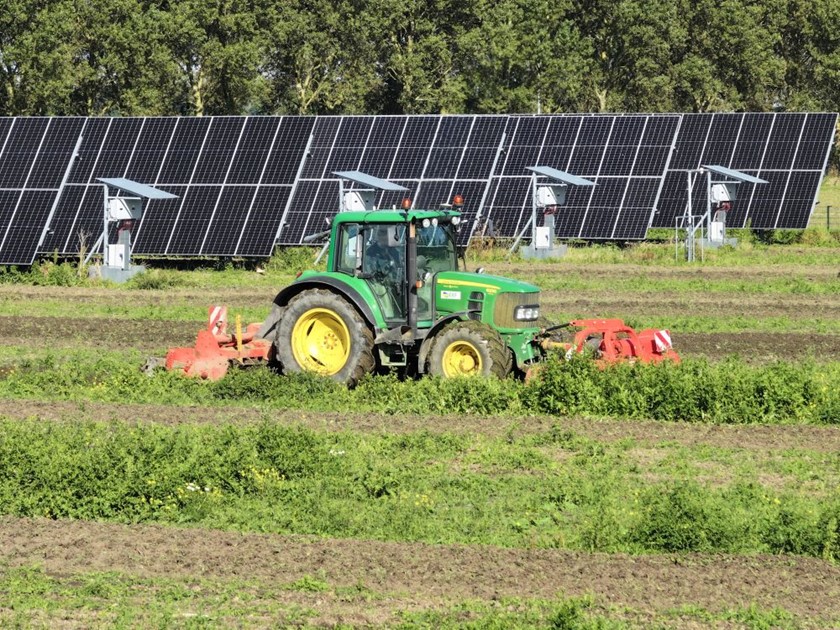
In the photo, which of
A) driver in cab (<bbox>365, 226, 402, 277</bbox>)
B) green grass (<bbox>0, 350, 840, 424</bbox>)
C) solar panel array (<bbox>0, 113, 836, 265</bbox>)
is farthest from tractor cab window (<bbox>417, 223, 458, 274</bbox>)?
solar panel array (<bbox>0, 113, 836, 265</bbox>)

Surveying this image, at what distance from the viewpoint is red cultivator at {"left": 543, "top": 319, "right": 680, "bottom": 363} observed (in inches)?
721

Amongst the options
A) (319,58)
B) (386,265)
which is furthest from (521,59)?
(386,265)

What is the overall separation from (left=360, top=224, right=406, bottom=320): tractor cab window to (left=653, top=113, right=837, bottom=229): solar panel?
28.6m

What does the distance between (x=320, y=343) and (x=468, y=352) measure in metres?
2.17

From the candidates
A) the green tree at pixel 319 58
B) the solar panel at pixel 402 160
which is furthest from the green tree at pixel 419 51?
the solar panel at pixel 402 160

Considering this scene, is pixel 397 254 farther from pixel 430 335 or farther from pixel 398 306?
pixel 430 335

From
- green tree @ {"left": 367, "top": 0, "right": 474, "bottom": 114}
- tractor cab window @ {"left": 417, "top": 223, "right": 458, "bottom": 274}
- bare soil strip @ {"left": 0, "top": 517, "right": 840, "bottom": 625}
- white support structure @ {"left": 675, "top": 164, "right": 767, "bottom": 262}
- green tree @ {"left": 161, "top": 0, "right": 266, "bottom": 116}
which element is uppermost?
green tree @ {"left": 367, "top": 0, "right": 474, "bottom": 114}

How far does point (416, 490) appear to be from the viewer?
13172 millimetres

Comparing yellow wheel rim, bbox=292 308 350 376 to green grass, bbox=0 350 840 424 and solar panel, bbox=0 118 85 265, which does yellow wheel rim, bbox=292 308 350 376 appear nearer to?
green grass, bbox=0 350 840 424

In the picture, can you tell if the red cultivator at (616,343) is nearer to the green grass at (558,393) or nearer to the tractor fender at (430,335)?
the green grass at (558,393)

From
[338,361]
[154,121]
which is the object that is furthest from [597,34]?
[338,361]

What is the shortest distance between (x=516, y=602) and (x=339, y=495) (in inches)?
131

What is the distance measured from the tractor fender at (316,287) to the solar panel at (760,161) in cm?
2828

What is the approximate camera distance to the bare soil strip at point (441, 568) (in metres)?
10.1
